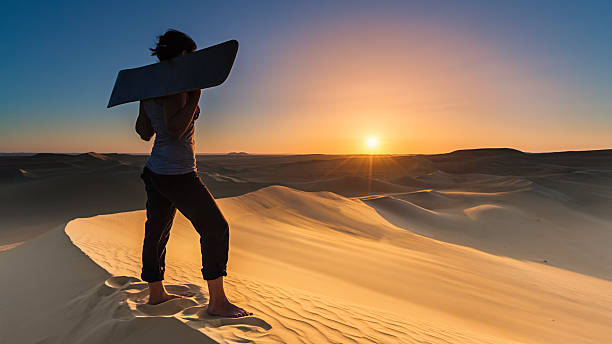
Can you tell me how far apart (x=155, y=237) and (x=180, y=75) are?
4.12 ft

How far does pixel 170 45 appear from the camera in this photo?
212 centimetres

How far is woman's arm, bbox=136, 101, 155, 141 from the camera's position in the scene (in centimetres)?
232

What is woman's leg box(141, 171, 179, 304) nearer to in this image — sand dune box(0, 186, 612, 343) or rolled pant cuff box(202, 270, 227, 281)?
sand dune box(0, 186, 612, 343)

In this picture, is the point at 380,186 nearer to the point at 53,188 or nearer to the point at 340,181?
the point at 340,181

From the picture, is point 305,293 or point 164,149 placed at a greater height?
point 164,149

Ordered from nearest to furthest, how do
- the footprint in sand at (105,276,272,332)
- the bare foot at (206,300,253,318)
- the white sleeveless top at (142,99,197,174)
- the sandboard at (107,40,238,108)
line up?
the sandboard at (107,40,238,108) < the white sleeveless top at (142,99,197,174) < the footprint in sand at (105,276,272,332) < the bare foot at (206,300,253,318)

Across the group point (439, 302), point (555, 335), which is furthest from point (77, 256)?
point (555, 335)

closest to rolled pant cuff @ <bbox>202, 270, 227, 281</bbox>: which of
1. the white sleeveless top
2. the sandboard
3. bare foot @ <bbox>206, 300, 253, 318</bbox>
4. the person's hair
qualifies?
bare foot @ <bbox>206, 300, 253, 318</bbox>

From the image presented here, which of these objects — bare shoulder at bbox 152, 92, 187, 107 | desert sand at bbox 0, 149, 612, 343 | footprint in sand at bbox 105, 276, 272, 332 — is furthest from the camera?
desert sand at bbox 0, 149, 612, 343

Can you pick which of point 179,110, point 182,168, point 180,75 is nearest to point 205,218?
point 182,168

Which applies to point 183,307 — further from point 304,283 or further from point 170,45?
point 304,283

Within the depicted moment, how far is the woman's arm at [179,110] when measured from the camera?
80.5 inches

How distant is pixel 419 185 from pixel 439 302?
36140mm

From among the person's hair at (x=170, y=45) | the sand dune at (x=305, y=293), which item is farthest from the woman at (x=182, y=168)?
the sand dune at (x=305, y=293)
